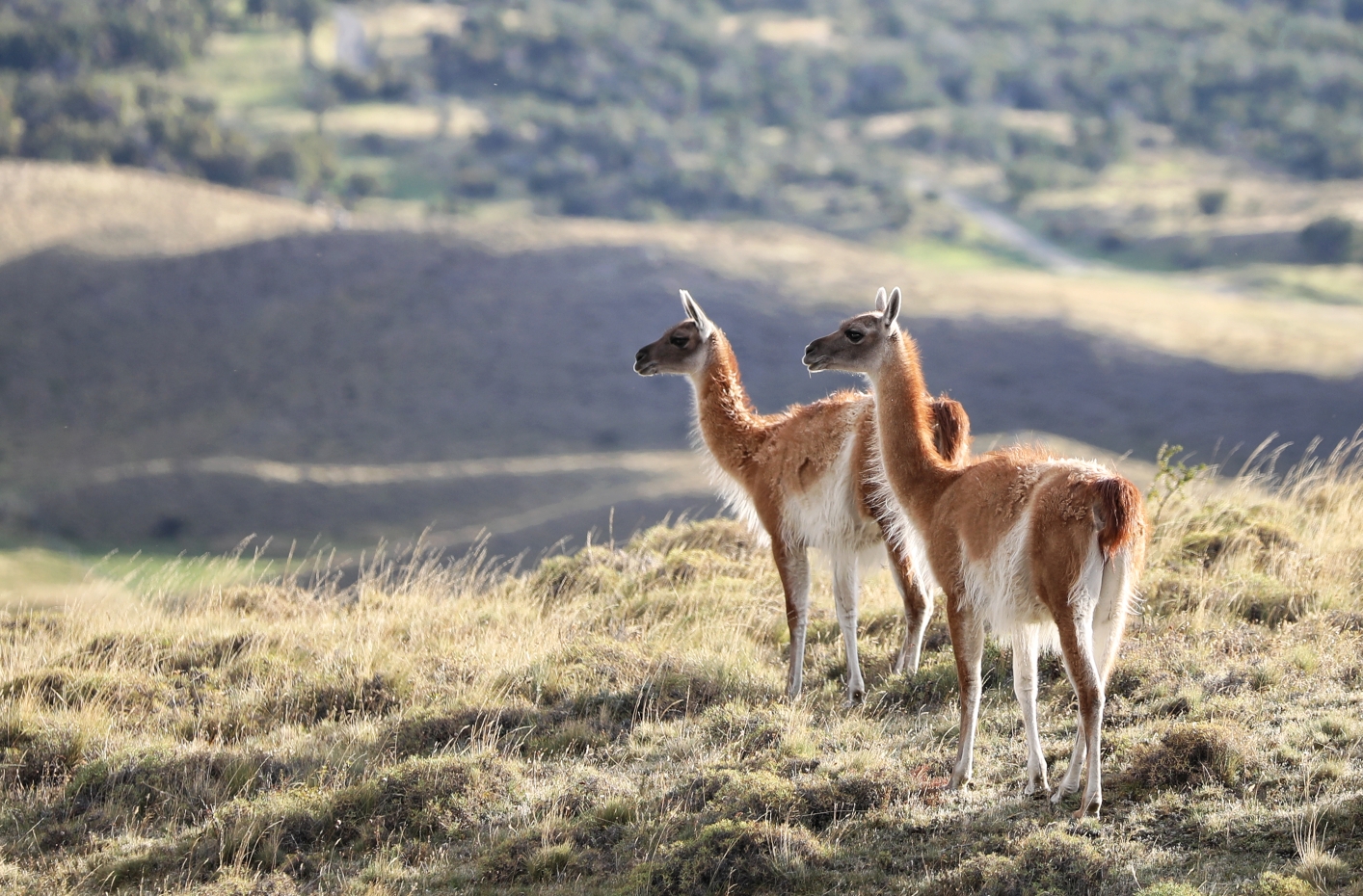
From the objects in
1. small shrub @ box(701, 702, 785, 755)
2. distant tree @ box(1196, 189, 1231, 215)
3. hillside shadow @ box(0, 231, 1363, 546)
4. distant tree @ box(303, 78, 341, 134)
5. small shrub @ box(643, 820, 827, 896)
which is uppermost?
distant tree @ box(303, 78, 341, 134)

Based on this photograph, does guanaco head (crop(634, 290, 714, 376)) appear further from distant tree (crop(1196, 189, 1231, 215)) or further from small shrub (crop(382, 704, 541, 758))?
distant tree (crop(1196, 189, 1231, 215))

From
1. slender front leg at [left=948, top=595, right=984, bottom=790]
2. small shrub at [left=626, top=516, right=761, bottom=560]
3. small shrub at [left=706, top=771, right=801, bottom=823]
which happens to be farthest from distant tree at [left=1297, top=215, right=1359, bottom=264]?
small shrub at [left=706, top=771, right=801, bottom=823]

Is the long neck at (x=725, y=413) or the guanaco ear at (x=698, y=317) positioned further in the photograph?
the long neck at (x=725, y=413)

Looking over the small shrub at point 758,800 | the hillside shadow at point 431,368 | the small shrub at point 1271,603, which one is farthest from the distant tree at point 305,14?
the small shrub at point 758,800

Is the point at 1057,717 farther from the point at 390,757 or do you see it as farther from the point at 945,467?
the point at 390,757

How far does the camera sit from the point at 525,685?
26.6ft

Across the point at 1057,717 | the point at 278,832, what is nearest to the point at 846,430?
the point at 1057,717

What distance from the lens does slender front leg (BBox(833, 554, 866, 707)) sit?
7816mm

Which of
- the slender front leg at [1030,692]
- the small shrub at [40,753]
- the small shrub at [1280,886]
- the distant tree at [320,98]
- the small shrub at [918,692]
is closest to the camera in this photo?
the small shrub at [1280,886]

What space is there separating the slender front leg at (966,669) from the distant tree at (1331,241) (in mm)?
69866

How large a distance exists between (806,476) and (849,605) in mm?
809

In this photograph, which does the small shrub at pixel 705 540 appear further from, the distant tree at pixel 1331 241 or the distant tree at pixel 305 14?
the distant tree at pixel 305 14

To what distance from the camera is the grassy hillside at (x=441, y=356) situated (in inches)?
1528

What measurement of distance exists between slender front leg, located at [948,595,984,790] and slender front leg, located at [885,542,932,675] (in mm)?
1499
